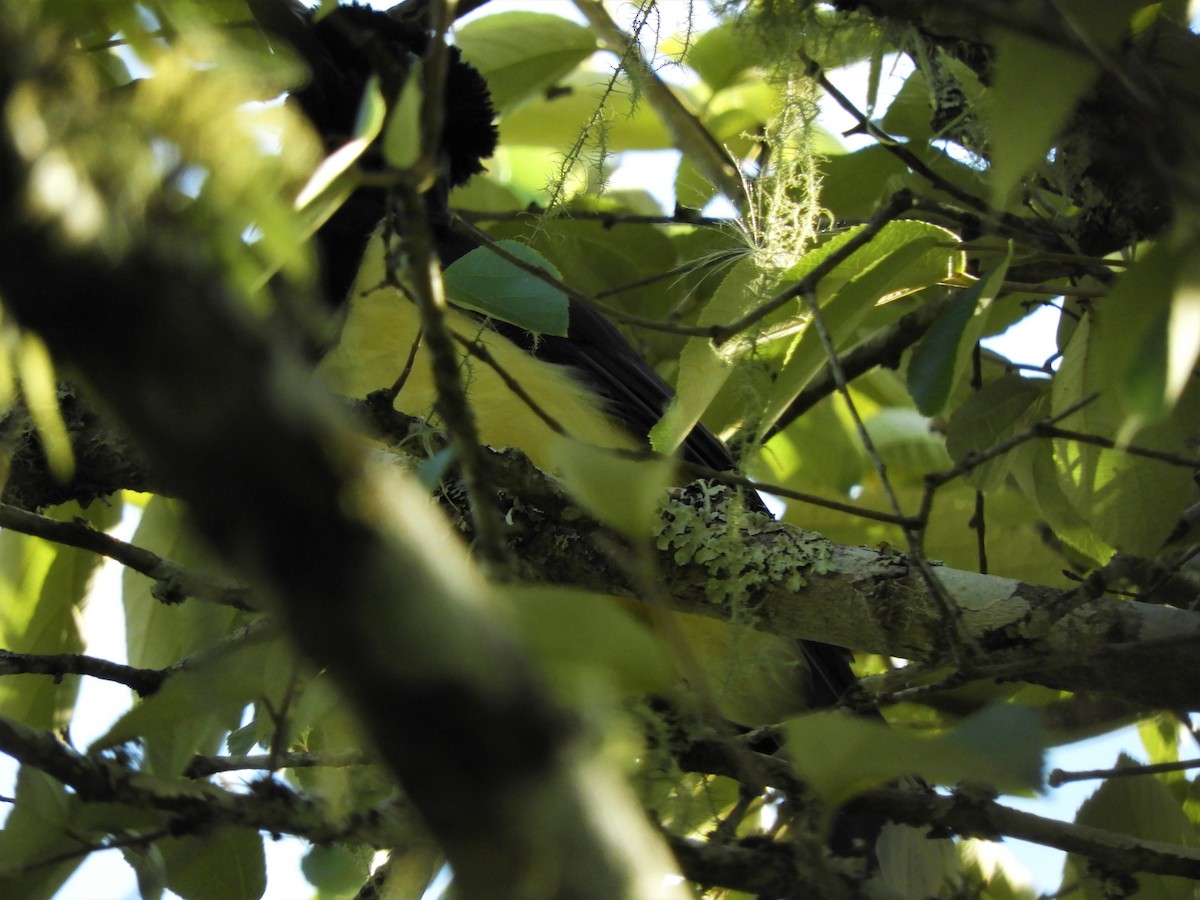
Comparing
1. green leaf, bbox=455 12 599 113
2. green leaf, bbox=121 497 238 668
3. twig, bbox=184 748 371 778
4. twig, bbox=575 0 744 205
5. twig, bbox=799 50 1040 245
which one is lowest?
twig, bbox=184 748 371 778

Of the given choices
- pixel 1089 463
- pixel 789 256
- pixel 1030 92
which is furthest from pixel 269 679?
pixel 1089 463

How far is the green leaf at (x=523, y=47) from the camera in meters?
2.30

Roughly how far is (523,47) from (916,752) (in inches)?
76.8

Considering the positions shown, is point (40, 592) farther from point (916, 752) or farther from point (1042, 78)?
point (1042, 78)

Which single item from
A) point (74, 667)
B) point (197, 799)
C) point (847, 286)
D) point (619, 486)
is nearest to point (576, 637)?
point (619, 486)

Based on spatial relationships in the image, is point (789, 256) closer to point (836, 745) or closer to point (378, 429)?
point (378, 429)

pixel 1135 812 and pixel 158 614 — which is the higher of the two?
pixel 158 614

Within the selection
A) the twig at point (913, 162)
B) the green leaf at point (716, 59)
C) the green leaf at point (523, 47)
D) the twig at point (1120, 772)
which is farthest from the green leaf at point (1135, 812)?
the green leaf at point (523, 47)

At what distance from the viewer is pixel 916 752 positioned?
0.64m

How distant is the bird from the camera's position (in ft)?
6.35

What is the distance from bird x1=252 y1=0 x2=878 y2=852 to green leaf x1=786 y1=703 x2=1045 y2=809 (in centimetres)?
94

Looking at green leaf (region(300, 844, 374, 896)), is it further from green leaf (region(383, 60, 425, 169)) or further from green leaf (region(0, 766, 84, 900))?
green leaf (region(383, 60, 425, 169))

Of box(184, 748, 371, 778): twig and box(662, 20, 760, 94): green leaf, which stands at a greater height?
box(662, 20, 760, 94): green leaf

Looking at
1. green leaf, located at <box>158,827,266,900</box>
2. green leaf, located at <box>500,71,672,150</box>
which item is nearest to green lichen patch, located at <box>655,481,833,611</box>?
green leaf, located at <box>158,827,266,900</box>
